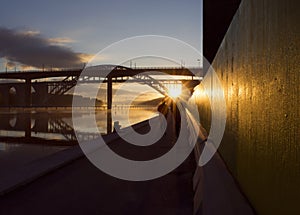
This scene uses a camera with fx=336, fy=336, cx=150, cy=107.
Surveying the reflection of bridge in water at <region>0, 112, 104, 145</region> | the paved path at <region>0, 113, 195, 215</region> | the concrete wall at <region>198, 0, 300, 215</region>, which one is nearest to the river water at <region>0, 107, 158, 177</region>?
the reflection of bridge in water at <region>0, 112, 104, 145</region>

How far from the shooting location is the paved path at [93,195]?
6027 mm

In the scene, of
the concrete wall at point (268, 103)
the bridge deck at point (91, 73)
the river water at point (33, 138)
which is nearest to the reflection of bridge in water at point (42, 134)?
the river water at point (33, 138)

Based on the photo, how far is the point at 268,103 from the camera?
8.63ft

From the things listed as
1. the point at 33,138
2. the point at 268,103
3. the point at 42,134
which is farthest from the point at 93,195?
the point at 42,134

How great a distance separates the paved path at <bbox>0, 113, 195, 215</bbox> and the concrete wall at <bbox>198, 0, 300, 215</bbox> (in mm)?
3154

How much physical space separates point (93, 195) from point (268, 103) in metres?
5.17

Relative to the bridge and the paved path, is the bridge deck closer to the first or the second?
the bridge

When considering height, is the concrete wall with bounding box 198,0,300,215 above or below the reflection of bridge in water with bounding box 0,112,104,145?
above

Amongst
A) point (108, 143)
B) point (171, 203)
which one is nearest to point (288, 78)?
point (171, 203)

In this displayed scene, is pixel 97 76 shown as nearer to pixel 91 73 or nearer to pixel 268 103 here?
pixel 91 73

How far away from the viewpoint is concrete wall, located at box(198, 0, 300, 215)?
2.01m

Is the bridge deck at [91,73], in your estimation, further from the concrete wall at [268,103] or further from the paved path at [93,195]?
the concrete wall at [268,103]

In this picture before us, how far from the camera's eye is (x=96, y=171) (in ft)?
30.3

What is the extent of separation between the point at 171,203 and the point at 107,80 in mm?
100825
